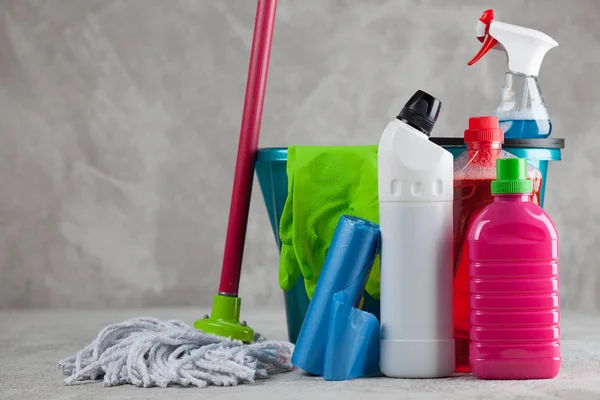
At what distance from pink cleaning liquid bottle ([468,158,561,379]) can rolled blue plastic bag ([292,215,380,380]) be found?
167mm

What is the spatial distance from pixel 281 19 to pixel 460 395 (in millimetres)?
1617

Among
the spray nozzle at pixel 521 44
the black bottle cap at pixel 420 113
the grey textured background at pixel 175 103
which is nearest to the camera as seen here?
the black bottle cap at pixel 420 113

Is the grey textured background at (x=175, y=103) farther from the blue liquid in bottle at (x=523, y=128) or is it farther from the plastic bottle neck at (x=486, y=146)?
the plastic bottle neck at (x=486, y=146)

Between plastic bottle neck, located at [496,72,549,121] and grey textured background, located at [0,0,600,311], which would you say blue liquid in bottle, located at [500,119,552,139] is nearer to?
plastic bottle neck, located at [496,72,549,121]

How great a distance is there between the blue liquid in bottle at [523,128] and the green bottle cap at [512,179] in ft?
1.01

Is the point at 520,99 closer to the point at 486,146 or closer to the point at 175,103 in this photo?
the point at 486,146

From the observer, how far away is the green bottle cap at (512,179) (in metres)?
1.36

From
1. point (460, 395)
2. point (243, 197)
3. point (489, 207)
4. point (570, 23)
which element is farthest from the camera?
point (570, 23)

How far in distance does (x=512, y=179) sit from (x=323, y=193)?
41 cm

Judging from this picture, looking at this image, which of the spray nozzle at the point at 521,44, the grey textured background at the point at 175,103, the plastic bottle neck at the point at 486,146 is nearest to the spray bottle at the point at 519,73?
the spray nozzle at the point at 521,44

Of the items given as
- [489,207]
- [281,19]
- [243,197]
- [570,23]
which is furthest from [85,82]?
[489,207]

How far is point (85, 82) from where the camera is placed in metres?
2.66

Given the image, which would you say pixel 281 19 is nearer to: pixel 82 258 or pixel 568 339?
pixel 82 258

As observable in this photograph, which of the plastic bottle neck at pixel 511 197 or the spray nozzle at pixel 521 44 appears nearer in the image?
the plastic bottle neck at pixel 511 197
